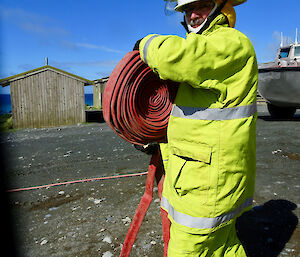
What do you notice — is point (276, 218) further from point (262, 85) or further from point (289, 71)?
point (262, 85)

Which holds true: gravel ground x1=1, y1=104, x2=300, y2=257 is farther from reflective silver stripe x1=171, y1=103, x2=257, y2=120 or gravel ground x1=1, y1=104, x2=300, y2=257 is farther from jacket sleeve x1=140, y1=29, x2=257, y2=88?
jacket sleeve x1=140, y1=29, x2=257, y2=88

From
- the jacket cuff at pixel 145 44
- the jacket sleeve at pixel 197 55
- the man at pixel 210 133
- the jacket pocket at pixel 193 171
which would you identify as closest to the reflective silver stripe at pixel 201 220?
the man at pixel 210 133

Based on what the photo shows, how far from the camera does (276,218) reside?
3.25 metres

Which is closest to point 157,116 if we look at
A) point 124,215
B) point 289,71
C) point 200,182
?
point 200,182

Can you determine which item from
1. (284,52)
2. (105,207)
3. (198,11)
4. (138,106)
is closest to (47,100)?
(105,207)

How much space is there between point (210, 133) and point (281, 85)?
999 cm

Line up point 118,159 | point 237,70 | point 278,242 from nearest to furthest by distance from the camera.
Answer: point 237,70 → point 278,242 → point 118,159

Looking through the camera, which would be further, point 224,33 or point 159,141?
point 159,141

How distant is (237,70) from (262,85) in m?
10.5

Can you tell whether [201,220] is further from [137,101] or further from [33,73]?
[33,73]

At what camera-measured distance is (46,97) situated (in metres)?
13.4

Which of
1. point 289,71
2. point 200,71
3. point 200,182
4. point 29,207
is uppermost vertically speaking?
point 289,71

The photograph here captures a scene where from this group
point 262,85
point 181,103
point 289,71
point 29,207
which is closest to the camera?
point 181,103

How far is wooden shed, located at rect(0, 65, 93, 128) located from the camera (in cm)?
1290
